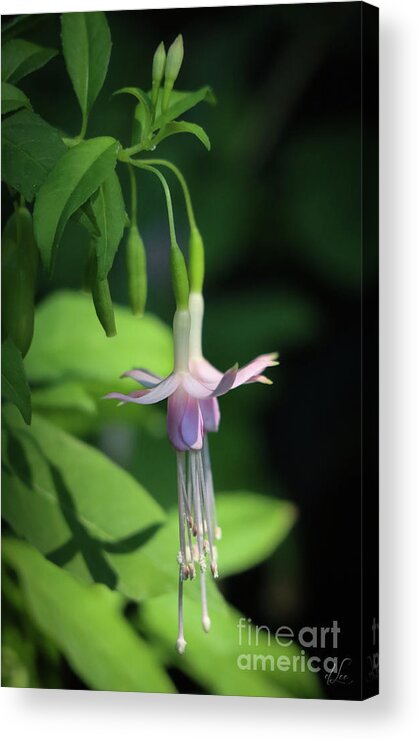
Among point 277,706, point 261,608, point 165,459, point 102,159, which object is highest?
point 102,159

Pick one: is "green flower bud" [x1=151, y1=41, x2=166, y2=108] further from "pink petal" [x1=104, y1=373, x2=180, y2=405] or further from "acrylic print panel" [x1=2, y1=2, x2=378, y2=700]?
"pink petal" [x1=104, y1=373, x2=180, y2=405]

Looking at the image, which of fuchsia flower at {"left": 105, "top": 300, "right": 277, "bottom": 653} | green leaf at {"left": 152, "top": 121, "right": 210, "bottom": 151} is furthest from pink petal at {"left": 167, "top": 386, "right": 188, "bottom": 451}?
green leaf at {"left": 152, "top": 121, "right": 210, "bottom": 151}

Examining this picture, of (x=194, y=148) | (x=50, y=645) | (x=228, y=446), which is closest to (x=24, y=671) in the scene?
(x=50, y=645)

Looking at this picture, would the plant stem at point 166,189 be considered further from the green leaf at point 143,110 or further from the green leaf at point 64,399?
the green leaf at point 64,399

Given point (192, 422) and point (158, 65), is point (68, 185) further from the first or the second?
point (192, 422)

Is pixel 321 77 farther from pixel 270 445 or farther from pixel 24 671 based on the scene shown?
pixel 24 671

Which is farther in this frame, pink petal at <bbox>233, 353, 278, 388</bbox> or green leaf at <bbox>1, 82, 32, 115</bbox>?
green leaf at <bbox>1, 82, 32, 115</bbox>
